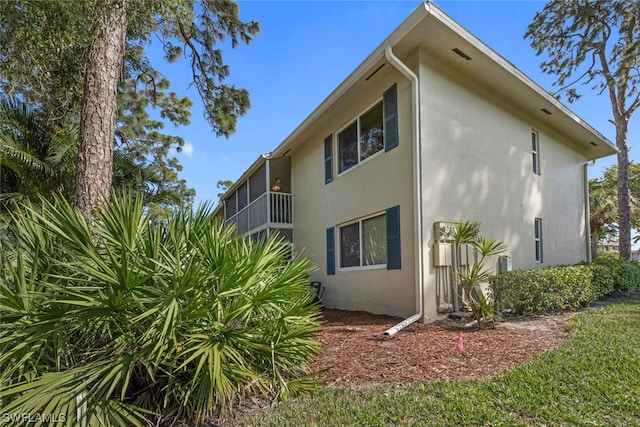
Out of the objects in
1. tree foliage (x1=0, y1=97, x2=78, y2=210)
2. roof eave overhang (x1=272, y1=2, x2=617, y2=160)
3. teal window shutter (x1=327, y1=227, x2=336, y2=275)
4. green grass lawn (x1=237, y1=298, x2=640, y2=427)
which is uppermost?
roof eave overhang (x1=272, y1=2, x2=617, y2=160)

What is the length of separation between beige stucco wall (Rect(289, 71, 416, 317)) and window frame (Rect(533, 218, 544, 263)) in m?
4.82

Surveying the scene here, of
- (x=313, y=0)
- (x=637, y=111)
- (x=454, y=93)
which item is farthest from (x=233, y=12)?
(x=637, y=111)

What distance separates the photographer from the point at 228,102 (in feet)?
38.6

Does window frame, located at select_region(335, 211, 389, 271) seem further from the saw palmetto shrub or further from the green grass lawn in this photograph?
the saw palmetto shrub

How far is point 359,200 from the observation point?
9.33m

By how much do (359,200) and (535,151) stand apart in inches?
219

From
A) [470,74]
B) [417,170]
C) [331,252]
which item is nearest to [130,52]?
[331,252]

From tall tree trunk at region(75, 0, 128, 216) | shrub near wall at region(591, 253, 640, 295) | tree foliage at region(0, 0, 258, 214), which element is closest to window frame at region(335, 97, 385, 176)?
tree foliage at region(0, 0, 258, 214)

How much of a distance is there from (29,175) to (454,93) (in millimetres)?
10679

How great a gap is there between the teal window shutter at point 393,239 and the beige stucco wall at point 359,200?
5.5 inches

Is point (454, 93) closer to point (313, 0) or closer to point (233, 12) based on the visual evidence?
point (313, 0)

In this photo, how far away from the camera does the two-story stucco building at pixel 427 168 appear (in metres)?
7.46

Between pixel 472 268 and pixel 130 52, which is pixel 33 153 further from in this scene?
pixel 472 268

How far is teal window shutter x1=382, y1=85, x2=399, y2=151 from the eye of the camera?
8.14 m
